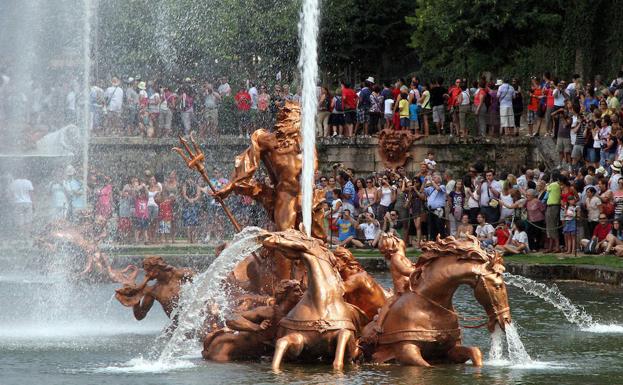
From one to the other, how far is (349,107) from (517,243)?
471 inches

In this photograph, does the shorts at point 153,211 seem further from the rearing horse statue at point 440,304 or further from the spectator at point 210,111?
the rearing horse statue at point 440,304

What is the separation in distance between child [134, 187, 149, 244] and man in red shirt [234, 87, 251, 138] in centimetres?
640

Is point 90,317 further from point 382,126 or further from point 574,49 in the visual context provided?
point 574,49

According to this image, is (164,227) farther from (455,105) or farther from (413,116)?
(455,105)

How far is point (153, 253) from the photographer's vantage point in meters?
30.7

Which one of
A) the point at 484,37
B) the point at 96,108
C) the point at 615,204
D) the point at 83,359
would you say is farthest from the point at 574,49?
the point at 83,359

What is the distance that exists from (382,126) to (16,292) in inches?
668

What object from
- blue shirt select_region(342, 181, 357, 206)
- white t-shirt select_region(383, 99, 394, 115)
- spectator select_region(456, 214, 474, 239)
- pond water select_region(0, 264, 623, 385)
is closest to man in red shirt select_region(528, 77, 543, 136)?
white t-shirt select_region(383, 99, 394, 115)

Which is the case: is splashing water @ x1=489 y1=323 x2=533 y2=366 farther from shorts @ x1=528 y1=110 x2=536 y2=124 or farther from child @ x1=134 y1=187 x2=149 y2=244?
shorts @ x1=528 y1=110 x2=536 y2=124

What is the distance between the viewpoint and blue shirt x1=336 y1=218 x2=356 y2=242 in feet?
104

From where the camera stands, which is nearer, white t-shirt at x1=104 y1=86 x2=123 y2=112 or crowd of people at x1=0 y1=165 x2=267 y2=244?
crowd of people at x1=0 y1=165 x2=267 y2=244

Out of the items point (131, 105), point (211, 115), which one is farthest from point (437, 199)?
point (131, 105)

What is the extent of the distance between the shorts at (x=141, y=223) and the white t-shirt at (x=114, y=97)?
5.85m

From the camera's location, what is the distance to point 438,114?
3934 centimetres
